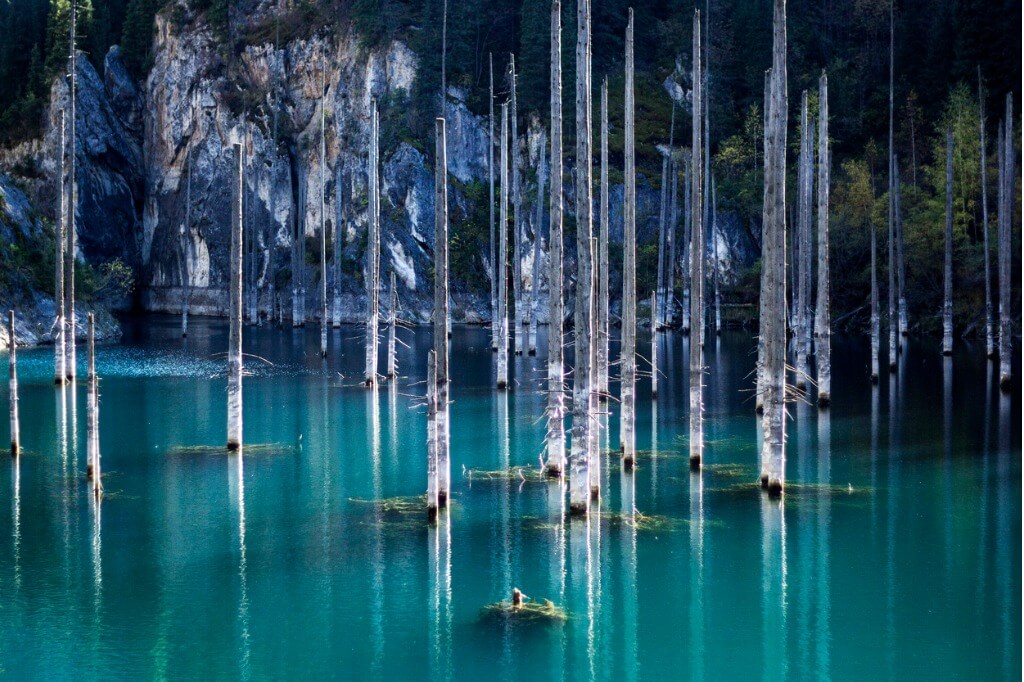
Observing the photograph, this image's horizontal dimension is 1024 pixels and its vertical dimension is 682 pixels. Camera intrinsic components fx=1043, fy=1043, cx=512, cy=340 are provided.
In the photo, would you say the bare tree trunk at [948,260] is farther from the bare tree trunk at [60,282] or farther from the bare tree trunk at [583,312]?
the bare tree trunk at [60,282]

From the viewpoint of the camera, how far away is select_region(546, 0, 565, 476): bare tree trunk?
752 inches

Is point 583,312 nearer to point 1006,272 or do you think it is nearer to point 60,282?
point 1006,272

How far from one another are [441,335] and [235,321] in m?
8.14

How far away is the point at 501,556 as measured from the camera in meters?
17.4

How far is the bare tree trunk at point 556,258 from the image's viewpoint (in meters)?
19.1

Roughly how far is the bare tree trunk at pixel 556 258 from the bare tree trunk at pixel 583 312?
1.81ft

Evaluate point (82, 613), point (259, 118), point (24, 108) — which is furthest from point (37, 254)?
point (82, 613)

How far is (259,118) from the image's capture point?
88938 mm

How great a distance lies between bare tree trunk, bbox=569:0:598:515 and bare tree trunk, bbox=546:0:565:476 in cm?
55

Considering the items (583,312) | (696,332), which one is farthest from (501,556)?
(696,332)

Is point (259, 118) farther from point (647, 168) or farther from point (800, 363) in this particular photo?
point (800, 363)

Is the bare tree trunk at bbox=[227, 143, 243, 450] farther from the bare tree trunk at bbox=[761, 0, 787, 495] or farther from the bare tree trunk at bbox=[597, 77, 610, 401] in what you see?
the bare tree trunk at bbox=[761, 0, 787, 495]

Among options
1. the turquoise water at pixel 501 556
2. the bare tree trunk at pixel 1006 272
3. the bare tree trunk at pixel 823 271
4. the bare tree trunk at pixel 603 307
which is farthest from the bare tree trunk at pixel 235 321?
the bare tree trunk at pixel 1006 272

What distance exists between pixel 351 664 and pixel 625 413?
1124 cm
